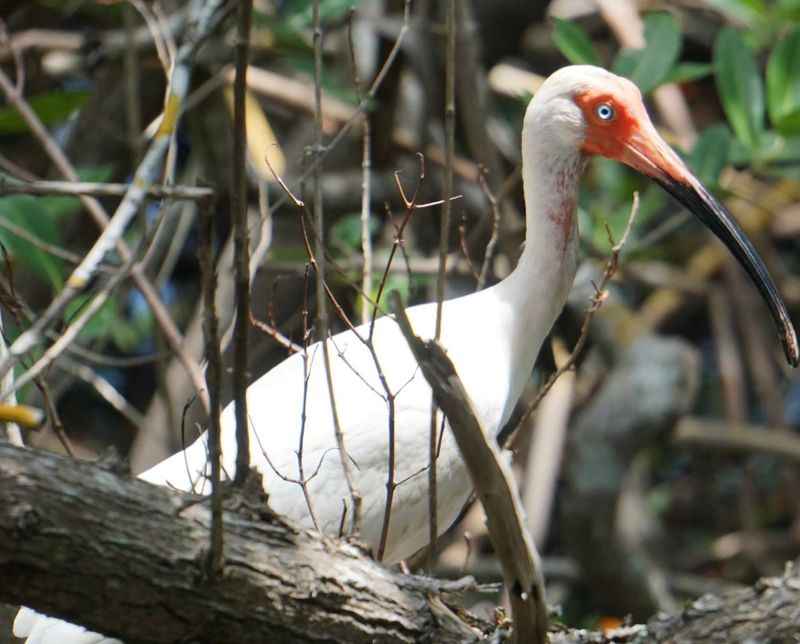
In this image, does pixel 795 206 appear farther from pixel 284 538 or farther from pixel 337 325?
pixel 284 538

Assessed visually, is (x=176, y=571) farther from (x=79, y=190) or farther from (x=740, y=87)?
(x=740, y=87)

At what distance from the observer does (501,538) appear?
2189 mm

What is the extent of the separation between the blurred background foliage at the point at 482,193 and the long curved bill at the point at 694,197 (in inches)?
19.0

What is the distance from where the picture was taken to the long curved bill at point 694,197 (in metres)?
3.60

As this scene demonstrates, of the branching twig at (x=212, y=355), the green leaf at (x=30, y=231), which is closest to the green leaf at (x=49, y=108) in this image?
the green leaf at (x=30, y=231)

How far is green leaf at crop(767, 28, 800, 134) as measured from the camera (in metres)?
4.63

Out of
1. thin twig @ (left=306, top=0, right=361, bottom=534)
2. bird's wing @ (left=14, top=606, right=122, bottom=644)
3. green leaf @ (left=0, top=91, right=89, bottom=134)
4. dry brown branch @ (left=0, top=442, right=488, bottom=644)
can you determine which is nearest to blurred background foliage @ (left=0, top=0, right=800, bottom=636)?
green leaf @ (left=0, top=91, right=89, bottom=134)

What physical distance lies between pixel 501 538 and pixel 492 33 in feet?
13.5

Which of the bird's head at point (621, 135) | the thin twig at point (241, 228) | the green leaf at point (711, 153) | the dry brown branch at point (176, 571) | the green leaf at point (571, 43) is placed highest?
the green leaf at point (711, 153)

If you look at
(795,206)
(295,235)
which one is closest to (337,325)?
(295,235)

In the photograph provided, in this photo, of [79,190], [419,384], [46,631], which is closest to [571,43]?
[419,384]

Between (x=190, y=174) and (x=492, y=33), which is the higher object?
(x=492, y=33)

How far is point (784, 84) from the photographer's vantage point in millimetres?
4738

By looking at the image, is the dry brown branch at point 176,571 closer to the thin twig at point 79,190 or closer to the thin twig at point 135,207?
the thin twig at point 135,207
